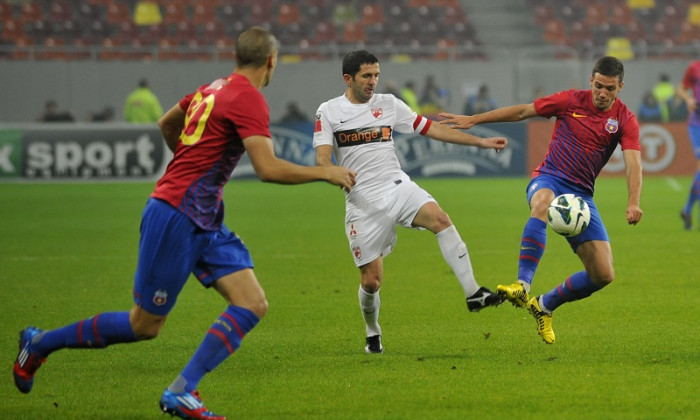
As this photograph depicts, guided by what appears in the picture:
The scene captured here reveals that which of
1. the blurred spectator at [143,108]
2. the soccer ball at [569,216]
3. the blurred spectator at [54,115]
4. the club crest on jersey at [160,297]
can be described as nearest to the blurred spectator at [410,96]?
the blurred spectator at [143,108]

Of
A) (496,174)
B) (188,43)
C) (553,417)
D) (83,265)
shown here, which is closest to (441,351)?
(553,417)

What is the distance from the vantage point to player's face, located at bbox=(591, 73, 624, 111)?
24.6 ft

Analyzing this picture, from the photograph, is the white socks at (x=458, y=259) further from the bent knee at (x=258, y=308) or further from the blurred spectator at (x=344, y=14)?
the blurred spectator at (x=344, y=14)

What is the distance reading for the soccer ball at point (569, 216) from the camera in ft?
23.8

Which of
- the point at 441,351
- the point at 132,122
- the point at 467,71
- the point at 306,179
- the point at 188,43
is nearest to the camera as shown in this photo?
the point at 306,179

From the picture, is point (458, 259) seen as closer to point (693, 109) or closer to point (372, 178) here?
point (372, 178)

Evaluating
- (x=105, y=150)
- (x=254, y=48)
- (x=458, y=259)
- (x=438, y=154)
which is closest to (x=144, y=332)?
(x=254, y=48)

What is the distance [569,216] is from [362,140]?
151 centimetres

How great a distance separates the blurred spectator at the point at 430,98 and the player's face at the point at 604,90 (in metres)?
19.2

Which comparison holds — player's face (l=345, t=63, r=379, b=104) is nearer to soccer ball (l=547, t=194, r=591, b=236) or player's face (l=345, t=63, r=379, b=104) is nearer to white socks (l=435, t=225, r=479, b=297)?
white socks (l=435, t=225, r=479, b=297)

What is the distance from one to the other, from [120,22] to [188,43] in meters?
1.98

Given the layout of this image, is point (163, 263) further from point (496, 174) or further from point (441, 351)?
point (496, 174)

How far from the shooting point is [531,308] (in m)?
7.64

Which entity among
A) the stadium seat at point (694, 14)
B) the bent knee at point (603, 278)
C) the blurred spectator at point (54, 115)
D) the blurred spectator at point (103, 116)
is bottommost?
Answer: the blurred spectator at point (103, 116)
